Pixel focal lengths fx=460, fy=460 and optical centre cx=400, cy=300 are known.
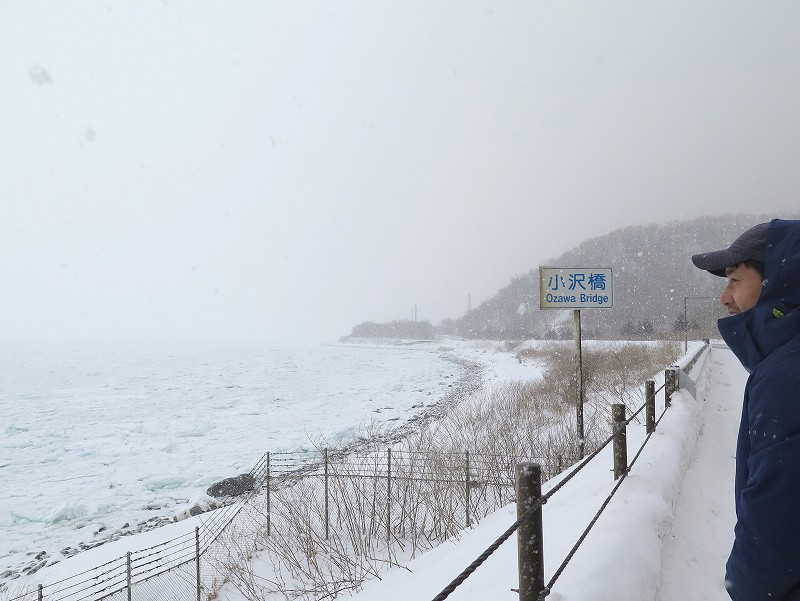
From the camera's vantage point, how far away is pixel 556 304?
818 centimetres

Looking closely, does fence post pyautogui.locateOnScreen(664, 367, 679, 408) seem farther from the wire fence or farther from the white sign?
the white sign

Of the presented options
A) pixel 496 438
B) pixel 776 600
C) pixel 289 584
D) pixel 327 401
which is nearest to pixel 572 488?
pixel 776 600

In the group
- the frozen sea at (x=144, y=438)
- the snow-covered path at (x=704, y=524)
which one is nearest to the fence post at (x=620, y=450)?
the snow-covered path at (x=704, y=524)

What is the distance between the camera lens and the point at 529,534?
226 centimetres

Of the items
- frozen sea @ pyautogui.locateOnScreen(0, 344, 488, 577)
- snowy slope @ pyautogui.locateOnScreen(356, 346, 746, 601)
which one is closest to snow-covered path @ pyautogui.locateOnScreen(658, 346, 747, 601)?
snowy slope @ pyautogui.locateOnScreen(356, 346, 746, 601)

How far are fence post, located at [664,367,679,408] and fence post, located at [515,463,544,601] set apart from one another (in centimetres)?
717

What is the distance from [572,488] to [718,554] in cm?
154

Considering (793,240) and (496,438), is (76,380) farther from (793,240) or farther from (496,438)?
(793,240)

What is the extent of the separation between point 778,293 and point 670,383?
8.34 m

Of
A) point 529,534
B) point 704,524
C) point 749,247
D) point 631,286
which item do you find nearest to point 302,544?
point 704,524

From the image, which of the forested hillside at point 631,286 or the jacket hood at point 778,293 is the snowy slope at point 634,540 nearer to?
the jacket hood at point 778,293

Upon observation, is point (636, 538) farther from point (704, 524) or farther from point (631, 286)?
point (631, 286)

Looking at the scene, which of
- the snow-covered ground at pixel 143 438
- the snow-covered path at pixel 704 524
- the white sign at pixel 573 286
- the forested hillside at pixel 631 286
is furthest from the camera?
the forested hillside at pixel 631 286

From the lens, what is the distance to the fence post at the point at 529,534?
87.2 inches
